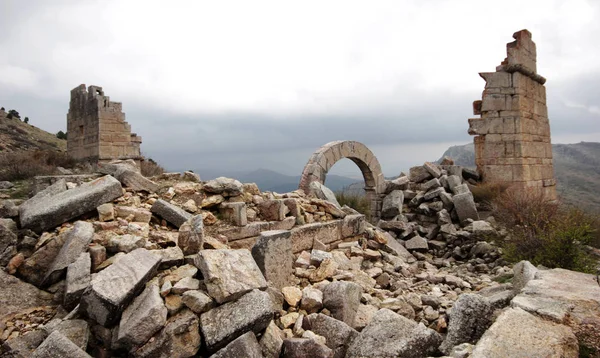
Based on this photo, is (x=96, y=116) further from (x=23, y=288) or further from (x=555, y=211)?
(x=555, y=211)

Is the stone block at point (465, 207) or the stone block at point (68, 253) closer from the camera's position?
the stone block at point (68, 253)

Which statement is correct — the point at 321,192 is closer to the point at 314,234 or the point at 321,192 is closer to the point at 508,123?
the point at 314,234

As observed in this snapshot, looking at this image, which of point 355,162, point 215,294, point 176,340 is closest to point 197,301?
point 215,294

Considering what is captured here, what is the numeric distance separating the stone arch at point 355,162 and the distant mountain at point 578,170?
1908 cm

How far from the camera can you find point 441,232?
8867 mm

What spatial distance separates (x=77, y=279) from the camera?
3062mm

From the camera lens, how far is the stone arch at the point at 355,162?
8.77 m

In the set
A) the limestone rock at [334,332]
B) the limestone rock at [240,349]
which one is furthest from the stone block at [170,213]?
the limestone rock at [240,349]

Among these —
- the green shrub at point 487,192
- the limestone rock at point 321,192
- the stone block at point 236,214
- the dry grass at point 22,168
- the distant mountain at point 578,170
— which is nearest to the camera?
A: the stone block at point 236,214

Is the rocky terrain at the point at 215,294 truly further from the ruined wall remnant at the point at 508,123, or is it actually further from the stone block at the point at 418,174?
the ruined wall remnant at the point at 508,123

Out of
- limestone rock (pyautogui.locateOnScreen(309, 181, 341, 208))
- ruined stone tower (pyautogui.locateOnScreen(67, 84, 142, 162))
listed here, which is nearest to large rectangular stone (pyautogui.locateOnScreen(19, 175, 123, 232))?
limestone rock (pyautogui.locateOnScreen(309, 181, 341, 208))

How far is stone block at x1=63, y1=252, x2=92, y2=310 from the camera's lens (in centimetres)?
296

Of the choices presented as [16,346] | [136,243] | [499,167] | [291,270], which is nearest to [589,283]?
[291,270]

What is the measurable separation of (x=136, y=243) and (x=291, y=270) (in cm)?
168
